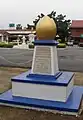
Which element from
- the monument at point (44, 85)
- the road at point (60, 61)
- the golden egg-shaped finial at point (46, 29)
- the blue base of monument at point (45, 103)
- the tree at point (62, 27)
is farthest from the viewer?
the tree at point (62, 27)

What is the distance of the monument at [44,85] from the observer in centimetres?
608

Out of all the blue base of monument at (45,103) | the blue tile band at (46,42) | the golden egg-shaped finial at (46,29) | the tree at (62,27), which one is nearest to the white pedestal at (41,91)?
the blue base of monument at (45,103)

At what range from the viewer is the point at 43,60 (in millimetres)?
6539

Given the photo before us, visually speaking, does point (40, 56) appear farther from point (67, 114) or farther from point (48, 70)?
point (67, 114)

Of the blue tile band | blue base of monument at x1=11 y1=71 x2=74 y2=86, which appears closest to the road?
blue base of monument at x1=11 y1=71 x2=74 y2=86

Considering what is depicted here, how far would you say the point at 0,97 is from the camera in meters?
6.54

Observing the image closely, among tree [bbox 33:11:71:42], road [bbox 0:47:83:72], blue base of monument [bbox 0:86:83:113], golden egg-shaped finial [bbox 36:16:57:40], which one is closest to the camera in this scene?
blue base of monument [bbox 0:86:83:113]

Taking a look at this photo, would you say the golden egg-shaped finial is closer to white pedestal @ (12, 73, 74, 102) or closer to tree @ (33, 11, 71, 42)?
white pedestal @ (12, 73, 74, 102)

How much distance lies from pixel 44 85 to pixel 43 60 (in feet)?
2.49

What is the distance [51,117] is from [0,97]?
5.76ft

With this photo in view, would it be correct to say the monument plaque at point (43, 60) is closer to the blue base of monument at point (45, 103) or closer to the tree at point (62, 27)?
the blue base of monument at point (45, 103)

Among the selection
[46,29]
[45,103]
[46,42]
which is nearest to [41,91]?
[45,103]

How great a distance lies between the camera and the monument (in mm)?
6078

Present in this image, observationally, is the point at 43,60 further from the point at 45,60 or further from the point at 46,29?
the point at 46,29
